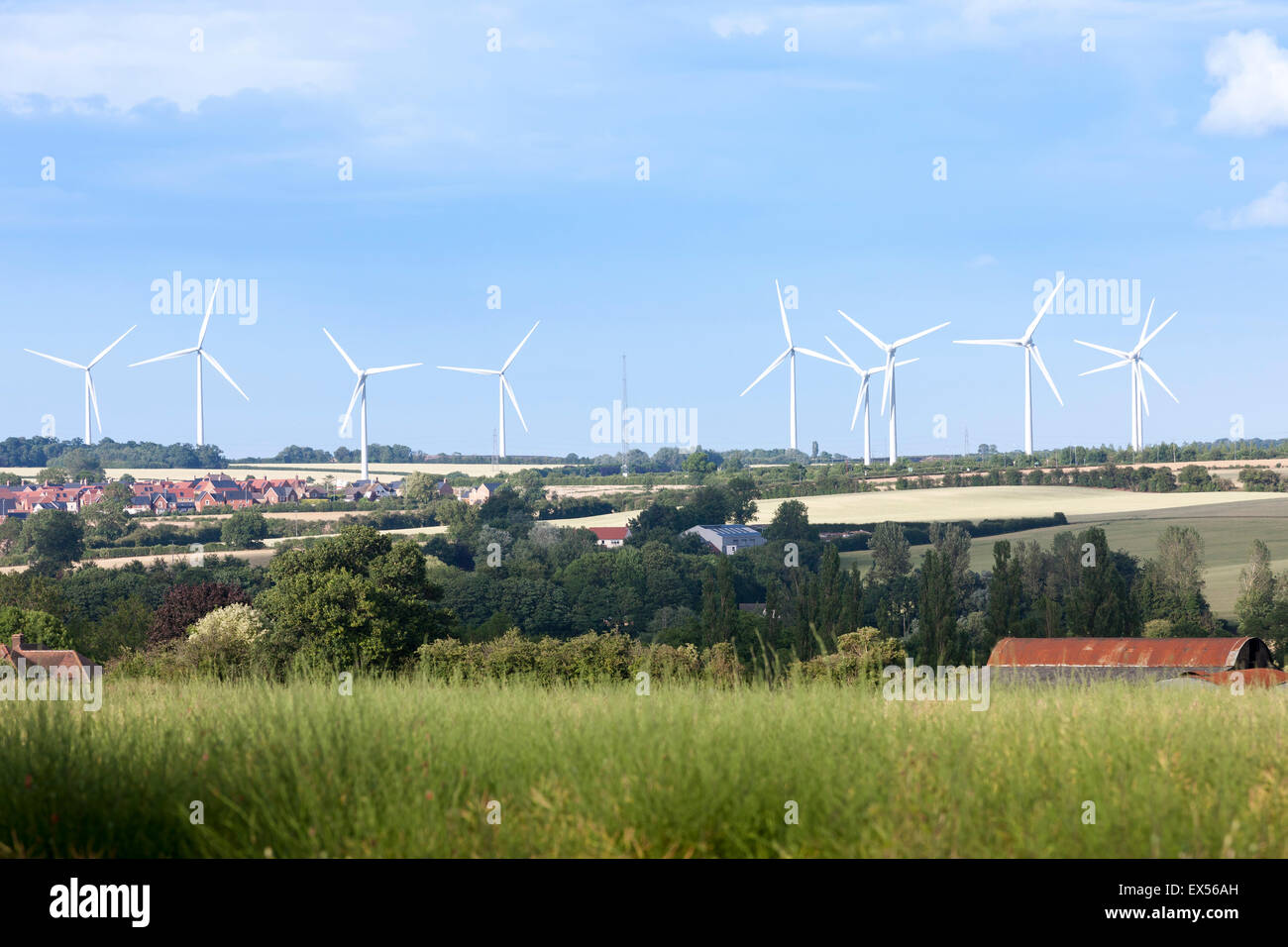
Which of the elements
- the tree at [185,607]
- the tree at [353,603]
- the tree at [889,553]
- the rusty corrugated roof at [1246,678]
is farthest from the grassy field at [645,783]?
the tree at [889,553]

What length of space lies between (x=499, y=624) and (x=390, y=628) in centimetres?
5819

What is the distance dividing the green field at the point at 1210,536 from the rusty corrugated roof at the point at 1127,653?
263 feet

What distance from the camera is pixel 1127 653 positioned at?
259 ft

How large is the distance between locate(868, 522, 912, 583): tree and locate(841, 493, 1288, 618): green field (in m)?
2.70

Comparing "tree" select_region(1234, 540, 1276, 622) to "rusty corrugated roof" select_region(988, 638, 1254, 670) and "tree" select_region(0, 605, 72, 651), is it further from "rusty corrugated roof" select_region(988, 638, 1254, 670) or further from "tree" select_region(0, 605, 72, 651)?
"tree" select_region(0, 605, 72, 651)

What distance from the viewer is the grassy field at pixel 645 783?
32.9 feet

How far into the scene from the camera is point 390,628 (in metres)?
66.2

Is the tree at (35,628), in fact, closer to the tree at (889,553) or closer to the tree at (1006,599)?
the tree at (1006,599)

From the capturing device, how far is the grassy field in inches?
395

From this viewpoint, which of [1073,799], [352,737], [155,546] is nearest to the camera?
[1073,799]
